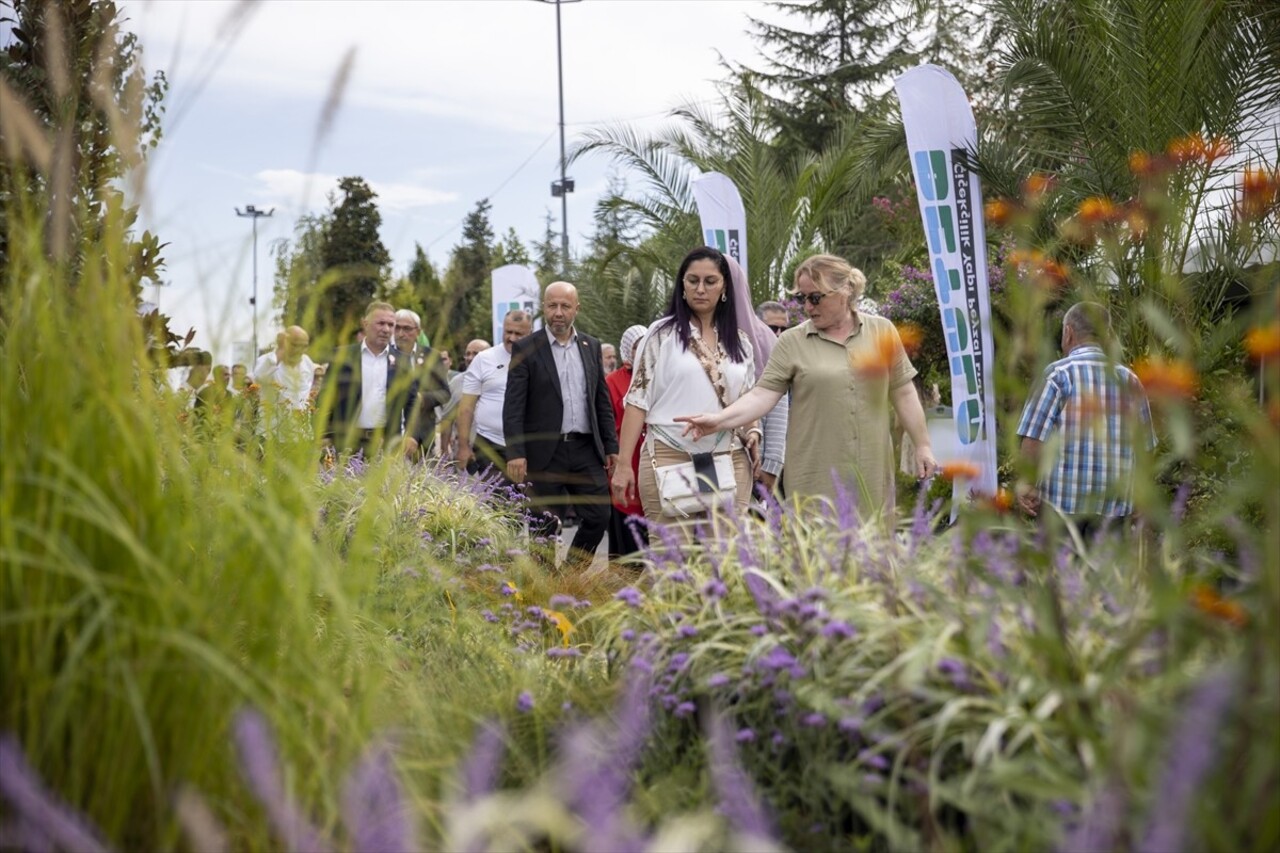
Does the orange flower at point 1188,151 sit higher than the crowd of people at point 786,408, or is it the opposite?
the orange flower at point 1188,151

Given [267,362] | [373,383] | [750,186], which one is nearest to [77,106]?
[267,362]

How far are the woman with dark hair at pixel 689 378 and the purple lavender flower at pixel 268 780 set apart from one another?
3719mm

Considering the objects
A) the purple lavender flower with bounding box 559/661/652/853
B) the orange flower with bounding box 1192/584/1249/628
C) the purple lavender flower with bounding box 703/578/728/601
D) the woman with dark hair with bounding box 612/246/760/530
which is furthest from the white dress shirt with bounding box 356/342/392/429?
the orange flower with bounding box 1192/584/1249/628

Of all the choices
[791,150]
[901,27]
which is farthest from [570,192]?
[901,27]

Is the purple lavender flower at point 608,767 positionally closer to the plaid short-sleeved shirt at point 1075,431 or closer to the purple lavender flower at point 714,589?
the purple lavender flower at point 714,589

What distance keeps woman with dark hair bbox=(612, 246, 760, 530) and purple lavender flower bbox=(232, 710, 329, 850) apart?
3719mm

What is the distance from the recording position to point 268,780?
1.80m

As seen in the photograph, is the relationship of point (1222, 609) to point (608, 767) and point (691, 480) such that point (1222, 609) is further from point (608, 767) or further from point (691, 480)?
point (691, 480)

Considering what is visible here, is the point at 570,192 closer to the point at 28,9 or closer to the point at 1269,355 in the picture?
the point at 28,9

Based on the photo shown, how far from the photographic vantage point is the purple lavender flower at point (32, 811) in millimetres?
1813

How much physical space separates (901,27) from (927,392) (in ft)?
72.4

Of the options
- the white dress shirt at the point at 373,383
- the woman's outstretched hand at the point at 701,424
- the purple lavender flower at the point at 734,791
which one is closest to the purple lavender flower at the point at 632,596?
the purple lavender flower at the point at 734,791

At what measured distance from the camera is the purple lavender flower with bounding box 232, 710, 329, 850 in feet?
5.92

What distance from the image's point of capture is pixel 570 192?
123ft
